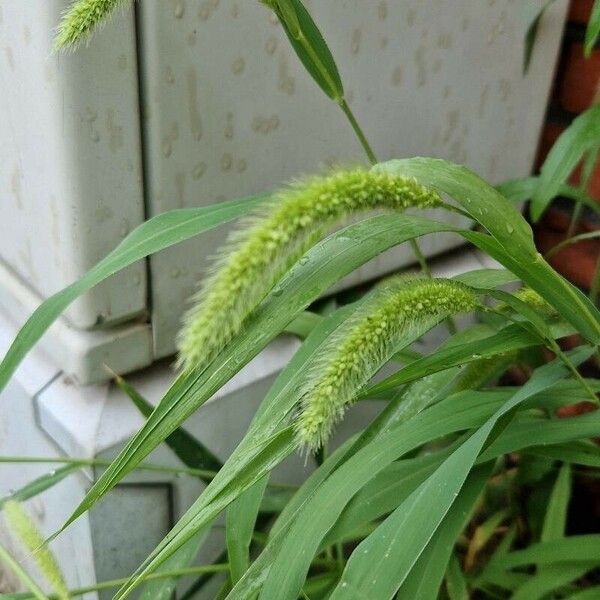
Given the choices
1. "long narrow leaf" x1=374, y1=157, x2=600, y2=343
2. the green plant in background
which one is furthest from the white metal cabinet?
"long narrow leaf" x1=374, y1=157, x2=600, y2=343

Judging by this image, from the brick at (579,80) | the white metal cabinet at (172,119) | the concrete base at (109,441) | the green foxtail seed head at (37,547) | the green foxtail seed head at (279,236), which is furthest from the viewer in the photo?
the brick at (579,80)

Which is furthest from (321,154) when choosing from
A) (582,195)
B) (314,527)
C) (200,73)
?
(314,527)

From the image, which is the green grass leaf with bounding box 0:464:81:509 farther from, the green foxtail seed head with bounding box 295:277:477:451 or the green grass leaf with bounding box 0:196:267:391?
the green foxtail seed head with bounding box 295:277:477:451

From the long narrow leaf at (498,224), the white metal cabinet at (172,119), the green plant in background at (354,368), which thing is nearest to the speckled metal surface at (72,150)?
the white metal cabinet at (172,119)

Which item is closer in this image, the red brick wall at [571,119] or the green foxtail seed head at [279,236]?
the green foxtail seed head at [279,236]

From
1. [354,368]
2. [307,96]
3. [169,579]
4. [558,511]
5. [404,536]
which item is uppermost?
[307,96]

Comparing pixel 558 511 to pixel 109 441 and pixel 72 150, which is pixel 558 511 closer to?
pixel 109 441

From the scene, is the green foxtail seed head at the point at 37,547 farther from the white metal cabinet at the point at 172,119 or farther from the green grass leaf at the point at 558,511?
the green grass leaf at the point at 558,511

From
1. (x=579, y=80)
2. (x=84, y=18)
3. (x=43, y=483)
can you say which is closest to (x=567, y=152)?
(x=579, y=80)
